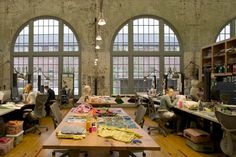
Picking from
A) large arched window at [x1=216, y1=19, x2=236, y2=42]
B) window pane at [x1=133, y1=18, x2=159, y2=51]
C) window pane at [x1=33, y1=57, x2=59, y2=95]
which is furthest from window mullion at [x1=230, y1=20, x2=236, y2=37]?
window pane at [x1=33, y1=57, x2=59, y2=95]

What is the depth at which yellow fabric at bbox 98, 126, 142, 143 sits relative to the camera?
305 cm

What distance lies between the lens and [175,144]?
6516 mm

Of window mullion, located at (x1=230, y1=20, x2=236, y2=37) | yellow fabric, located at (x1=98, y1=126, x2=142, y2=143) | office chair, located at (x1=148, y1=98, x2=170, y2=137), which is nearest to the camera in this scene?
yellow fabric, located at (x1=98, y1=126, x2=142, y2=143)

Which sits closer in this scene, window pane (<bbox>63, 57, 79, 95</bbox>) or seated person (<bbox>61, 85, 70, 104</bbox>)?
seated person (<bbox>61, 85, 70, 104</bbox>)

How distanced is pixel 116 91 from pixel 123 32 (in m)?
2.83

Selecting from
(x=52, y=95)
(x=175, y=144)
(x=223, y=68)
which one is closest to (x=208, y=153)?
(x=175, y=144)

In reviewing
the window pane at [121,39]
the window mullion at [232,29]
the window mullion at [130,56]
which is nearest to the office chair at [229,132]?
the window mullion at [130,56]

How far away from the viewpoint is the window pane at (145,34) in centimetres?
1463

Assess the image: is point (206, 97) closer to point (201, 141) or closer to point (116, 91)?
point (201, 141)

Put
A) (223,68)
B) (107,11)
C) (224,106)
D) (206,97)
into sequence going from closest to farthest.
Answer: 1. (224,106)
2. (206,97)
3. (223,68)
4. (107,11)

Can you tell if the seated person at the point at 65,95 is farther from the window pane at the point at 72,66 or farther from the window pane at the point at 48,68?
the window pane at the point at 48,68

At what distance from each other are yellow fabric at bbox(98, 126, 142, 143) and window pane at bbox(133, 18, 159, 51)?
11395 mm

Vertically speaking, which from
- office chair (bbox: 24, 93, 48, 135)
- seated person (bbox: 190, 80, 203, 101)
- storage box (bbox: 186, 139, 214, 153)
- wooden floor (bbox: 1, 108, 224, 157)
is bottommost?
wooden floor (bbox: 1, 108, 224, 157)

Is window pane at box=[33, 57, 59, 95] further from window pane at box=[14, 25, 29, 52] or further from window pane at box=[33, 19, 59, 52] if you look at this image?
window pane at box=[14, 25, 29, 52]
